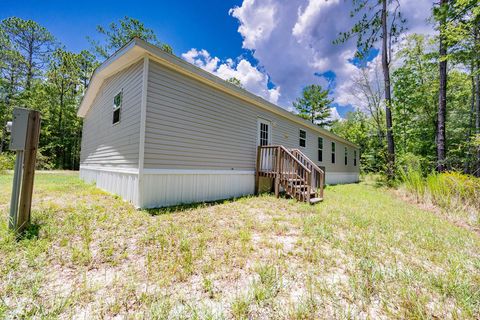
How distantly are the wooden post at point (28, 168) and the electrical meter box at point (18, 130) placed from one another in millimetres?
38

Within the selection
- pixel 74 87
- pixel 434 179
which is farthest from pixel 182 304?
pixel 74 87

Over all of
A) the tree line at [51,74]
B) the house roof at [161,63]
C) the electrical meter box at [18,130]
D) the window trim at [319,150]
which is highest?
the tree line at [51,74]

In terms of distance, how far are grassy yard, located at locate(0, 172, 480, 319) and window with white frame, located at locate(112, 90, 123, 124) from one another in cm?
314

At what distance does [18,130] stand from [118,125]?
10.8 feet

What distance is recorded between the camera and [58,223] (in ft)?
10.8

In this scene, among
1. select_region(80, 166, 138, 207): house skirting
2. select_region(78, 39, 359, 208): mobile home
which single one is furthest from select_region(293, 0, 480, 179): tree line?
select_region(80, 166, 138, 207): house skirting

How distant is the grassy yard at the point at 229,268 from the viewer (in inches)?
65.1

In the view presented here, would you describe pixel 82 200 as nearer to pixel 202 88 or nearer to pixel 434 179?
pixel 202 88

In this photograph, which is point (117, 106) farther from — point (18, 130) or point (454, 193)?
point (454, 193)

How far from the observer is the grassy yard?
5.42ft

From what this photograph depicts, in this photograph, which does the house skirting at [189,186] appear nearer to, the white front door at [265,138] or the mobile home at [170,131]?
the mobile home at [170,131]

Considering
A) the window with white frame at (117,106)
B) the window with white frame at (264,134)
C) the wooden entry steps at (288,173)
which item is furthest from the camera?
the window with white frame at (264,134)

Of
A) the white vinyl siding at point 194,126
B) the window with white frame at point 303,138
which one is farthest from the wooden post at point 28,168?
the window with white frame at point 303,138

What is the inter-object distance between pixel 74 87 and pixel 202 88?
832 inches
